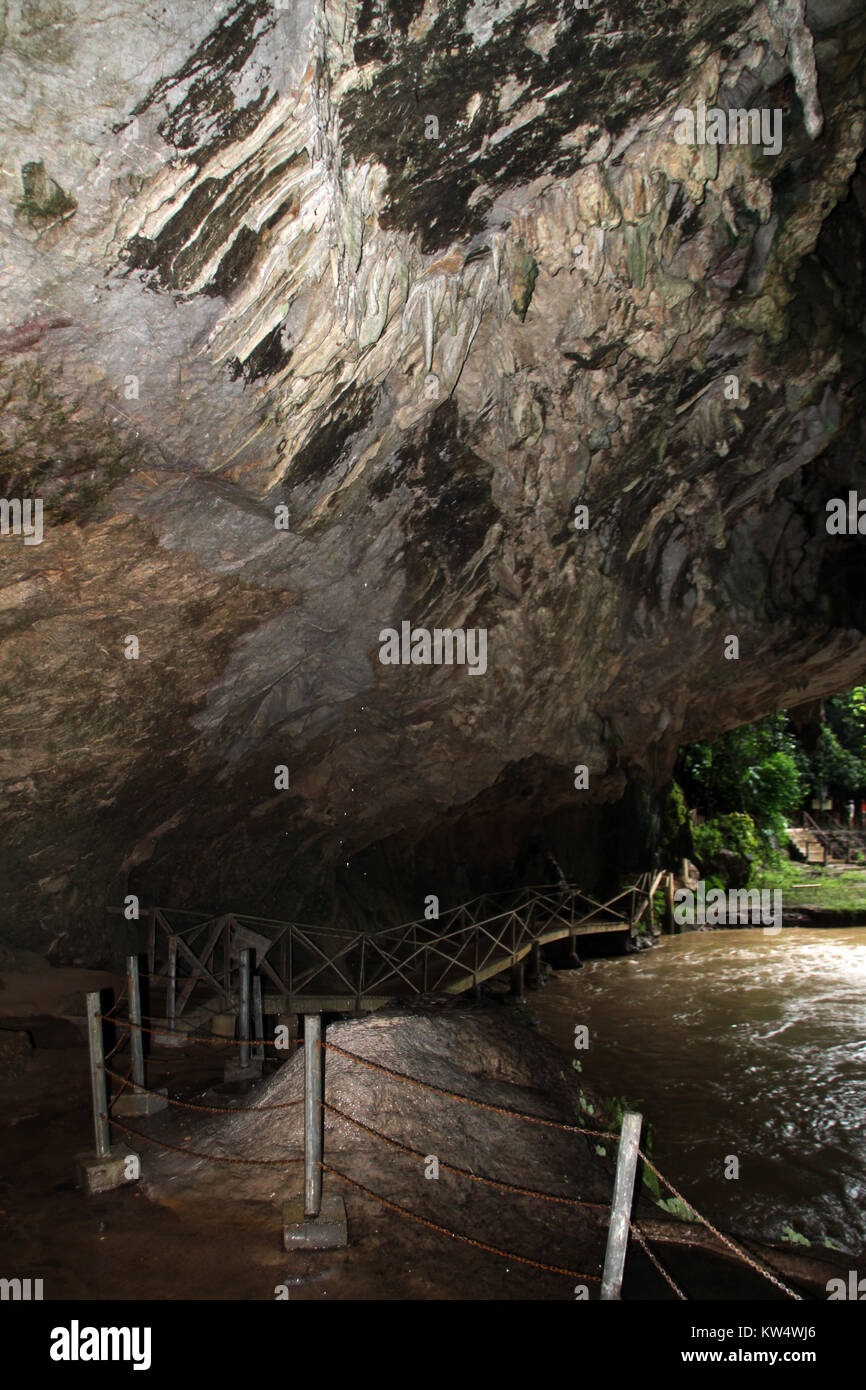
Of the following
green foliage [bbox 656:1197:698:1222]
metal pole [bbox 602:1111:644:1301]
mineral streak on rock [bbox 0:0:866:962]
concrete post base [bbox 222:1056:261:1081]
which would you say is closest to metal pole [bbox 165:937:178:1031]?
concrete post base [bbox 222:1056:261:1081]

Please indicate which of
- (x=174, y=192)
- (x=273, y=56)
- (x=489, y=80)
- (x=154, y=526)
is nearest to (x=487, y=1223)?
(x=154, y=526)

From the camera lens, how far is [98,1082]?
5473mm

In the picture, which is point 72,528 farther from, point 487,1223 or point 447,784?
point 447,784

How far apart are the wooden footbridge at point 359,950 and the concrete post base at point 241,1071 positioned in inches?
38.7

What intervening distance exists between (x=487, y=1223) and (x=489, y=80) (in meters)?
6.92

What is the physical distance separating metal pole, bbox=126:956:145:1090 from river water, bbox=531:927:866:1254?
13.5ft

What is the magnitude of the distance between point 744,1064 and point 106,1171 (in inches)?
354

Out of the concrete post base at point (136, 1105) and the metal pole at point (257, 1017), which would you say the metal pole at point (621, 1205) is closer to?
the concrete post base at point (136, 1105)

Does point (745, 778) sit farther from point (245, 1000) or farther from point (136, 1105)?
point (136, 1105)

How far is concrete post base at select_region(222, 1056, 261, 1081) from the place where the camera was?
25.3 feet

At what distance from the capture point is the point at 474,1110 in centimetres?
595

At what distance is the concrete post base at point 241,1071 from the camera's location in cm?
770

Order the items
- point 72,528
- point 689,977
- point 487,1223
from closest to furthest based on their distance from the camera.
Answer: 1. point 487,1223
2. point 72,528
3. point 689,977

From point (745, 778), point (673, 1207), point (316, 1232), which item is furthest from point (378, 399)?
point (745, 778)
